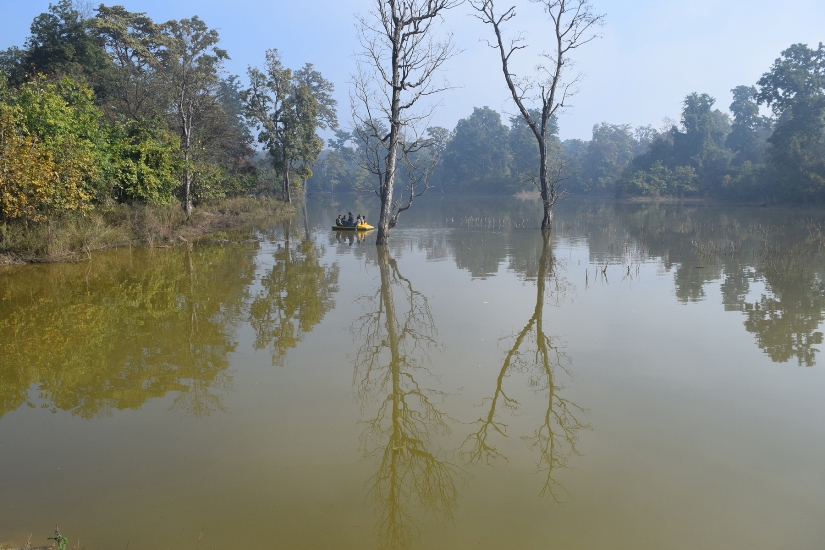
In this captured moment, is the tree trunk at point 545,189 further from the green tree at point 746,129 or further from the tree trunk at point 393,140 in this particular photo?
the green tree at point 746,129

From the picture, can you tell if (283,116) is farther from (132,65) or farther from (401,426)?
(401,426)

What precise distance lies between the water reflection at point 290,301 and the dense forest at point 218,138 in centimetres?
385

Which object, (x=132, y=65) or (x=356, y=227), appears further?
(x=132, y=65)

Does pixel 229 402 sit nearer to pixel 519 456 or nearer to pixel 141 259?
pixel 519 456

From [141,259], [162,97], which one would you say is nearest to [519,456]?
[141,259]

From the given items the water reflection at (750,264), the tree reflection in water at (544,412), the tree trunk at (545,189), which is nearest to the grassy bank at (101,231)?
the tree reflection in water at (544,412)

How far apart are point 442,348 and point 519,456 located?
105 inches

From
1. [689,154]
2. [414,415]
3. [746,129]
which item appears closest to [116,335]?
[414,415]

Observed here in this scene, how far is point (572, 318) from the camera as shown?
27.3ft

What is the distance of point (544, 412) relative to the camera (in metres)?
5.13

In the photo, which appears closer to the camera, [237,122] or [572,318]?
[572,318]

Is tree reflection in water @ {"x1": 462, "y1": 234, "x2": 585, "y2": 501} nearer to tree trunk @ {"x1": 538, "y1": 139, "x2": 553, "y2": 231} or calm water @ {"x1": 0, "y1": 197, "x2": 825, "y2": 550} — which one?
calm water @ {"x1": 0, "y1": 197, "x2": 825, "y2": 550}

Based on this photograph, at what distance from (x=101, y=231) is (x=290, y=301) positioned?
Result: 7.68 m

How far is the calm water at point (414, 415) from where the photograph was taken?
11.7 feet
